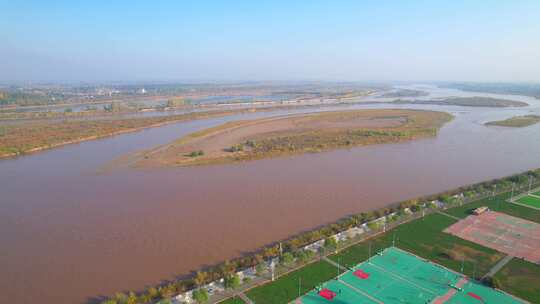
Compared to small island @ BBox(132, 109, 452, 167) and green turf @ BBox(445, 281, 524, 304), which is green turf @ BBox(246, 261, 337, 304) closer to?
green turf @ BBox(445, 281, 524, 304)

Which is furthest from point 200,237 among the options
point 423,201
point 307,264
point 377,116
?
point 377,116

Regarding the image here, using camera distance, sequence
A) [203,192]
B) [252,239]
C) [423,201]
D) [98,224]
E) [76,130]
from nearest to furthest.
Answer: [252,239] → [98,224] → [423,201] → [203,192] → [76,130]

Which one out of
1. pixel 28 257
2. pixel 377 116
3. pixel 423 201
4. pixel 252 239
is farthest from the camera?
pixel 377 116

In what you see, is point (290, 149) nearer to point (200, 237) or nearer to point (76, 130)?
point (200, 237)

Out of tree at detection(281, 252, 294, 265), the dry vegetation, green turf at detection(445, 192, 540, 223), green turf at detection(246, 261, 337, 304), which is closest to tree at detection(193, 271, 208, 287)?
green turf at detection(246, 261, 337, 304)

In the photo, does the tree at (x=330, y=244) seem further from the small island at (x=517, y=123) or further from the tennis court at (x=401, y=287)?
the small island at (x=517, y=123)
